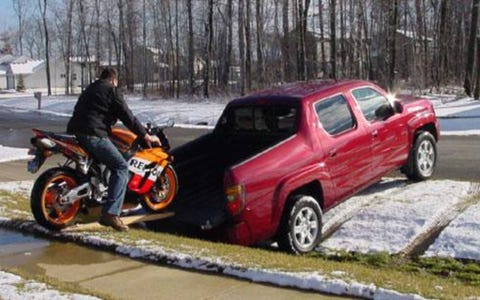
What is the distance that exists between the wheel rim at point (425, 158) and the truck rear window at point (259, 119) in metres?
2.47

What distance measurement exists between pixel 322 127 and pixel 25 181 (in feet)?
19.1

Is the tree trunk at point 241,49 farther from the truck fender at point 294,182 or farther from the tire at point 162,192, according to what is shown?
the truck fender at point 294,182

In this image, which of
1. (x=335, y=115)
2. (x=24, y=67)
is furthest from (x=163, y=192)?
(x=24, y=67)

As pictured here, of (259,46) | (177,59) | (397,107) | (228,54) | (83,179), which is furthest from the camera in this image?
(228,54)

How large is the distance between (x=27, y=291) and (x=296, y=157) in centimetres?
305

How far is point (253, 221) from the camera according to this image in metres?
6.51

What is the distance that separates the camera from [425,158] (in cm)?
934

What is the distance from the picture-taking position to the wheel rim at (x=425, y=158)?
9219 mm

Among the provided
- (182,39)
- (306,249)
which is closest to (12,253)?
(306,249)

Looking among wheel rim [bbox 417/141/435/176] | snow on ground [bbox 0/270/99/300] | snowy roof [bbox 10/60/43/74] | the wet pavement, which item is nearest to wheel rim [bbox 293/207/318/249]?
the wet pavement

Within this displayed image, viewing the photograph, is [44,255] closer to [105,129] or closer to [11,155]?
[105,129]

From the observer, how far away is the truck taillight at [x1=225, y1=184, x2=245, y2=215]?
6.38 meters

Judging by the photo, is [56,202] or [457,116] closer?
[56,202]

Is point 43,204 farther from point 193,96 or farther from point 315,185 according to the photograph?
point 193,96
